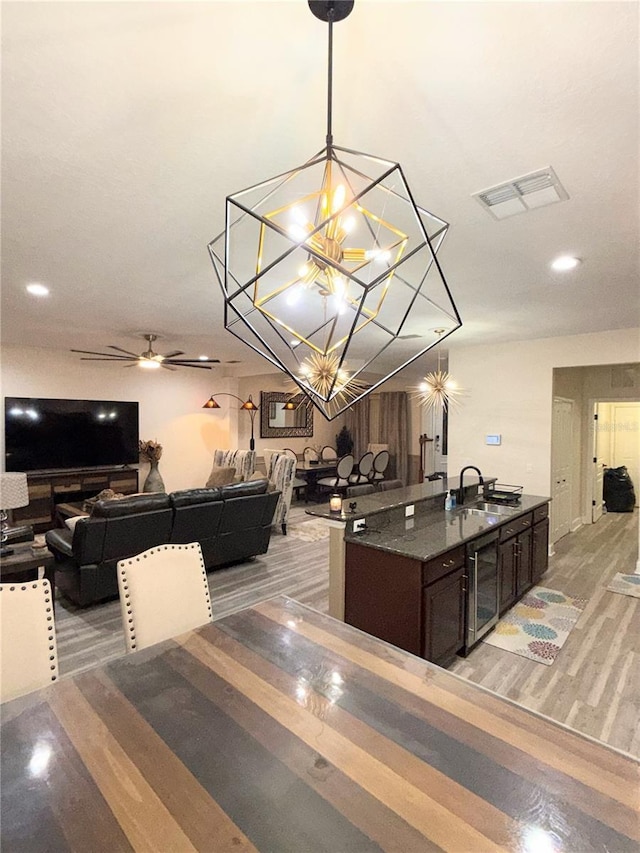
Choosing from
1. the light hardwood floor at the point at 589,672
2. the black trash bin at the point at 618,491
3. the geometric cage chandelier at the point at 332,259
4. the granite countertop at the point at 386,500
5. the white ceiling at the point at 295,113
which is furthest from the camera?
the black trash bin at the point at 618,491

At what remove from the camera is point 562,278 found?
311cm

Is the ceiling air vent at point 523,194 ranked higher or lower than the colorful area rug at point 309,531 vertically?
higher

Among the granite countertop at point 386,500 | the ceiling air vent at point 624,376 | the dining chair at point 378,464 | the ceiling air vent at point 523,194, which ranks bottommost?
the dining chair at point 378,464

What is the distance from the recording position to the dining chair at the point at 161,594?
6.23ft

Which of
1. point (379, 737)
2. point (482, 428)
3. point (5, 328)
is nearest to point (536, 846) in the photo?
point (379, 737)

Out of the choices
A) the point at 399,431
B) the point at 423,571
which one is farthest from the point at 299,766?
the point at 399,431

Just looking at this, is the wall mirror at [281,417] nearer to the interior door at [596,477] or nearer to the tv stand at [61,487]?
the tv stand at [61,487]

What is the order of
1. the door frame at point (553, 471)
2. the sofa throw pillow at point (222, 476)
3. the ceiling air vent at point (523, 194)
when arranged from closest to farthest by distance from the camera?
1. the ceiling air vent at point (523, 194)
2. the door frame at point (553, 471)
3. the sofa throw pillow at point (222, 476)

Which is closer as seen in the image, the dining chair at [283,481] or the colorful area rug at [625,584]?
the colorful area rug at [625,584]

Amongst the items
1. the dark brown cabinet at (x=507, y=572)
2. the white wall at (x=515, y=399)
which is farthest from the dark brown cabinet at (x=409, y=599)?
the white wall at (x=515, y=399)

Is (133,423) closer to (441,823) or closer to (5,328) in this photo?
(5,328)

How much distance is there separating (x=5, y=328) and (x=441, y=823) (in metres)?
5.85

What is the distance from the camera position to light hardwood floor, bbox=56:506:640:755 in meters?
2.58

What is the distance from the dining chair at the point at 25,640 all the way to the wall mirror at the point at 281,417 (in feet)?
24.8
